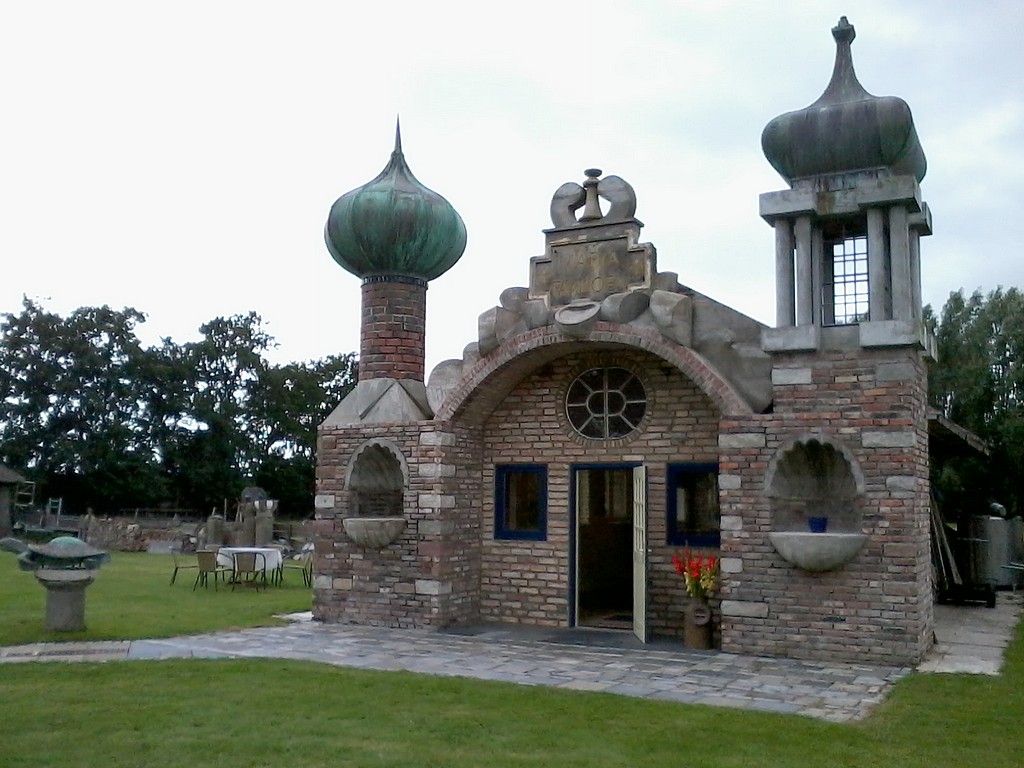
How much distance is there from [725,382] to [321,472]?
514 centimetres

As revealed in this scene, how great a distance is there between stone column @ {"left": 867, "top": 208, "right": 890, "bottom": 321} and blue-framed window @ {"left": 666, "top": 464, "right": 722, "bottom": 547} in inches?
94.9

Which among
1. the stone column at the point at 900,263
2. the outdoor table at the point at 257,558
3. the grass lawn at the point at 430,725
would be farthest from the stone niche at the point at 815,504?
the outdoor table at the point at 257,558

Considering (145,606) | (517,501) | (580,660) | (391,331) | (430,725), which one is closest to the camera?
(430,725)

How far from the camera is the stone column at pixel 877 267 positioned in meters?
9.78

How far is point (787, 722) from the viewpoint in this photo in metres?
6.77

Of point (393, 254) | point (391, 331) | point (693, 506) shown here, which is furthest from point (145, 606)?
point (693, 506)

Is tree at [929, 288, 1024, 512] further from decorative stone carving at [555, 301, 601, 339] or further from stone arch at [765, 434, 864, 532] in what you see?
decorative stone carving at [555, 301, 601, 339]

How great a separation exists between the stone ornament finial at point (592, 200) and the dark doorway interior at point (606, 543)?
3604 millimetres

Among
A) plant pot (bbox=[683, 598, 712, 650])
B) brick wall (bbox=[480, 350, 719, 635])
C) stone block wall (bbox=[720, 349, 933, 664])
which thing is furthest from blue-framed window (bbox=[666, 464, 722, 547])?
stone block wall (bbox=[720, 349, 933, 664])

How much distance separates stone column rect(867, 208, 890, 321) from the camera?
9.78 meters

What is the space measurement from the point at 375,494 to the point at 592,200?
14.8 ft

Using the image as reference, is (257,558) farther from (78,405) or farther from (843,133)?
(78,405)

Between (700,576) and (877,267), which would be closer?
(877,267)

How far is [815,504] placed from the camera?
10.1m
